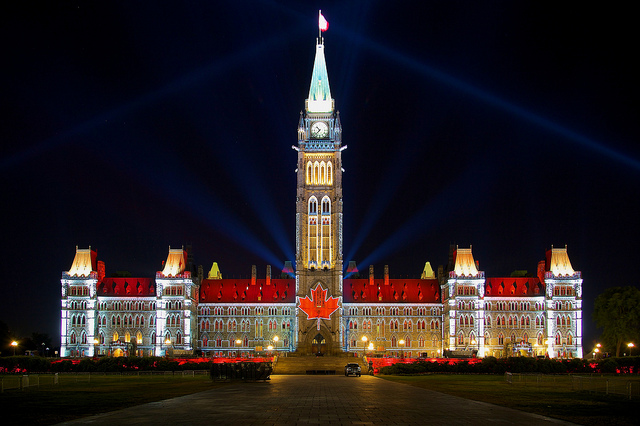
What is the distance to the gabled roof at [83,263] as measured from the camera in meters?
136

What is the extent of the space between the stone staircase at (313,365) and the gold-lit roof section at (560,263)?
1856 inches

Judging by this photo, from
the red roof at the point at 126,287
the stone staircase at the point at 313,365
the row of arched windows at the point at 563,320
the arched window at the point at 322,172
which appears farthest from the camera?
the arched window at the point at 322,172

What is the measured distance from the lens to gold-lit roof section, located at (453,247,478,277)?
13412 cm

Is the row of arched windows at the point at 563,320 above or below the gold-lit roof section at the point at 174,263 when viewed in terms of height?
below

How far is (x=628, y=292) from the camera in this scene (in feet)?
385

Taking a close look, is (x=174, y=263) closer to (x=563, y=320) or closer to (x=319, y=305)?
(x=319, y=305)

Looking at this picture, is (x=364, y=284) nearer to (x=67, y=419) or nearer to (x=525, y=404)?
(x=525, y=404)

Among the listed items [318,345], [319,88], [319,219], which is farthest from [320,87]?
[318,345]

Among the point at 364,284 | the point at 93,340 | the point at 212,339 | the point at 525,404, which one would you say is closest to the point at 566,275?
the point at 364,284

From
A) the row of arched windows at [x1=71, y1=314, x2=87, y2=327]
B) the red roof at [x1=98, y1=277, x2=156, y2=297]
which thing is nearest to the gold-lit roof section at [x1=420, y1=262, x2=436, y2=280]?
the red roof at [x1=98, y1=277, x2=156, y2=297]

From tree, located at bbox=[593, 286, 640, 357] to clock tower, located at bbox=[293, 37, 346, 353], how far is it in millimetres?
45388

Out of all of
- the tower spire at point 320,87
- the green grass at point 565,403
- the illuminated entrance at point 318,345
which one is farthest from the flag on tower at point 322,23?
the green grass at point 565,403

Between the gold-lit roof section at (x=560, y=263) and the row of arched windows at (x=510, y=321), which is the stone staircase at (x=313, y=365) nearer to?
the row of arched windows at (x=510, y=321)

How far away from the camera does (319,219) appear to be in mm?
138875
